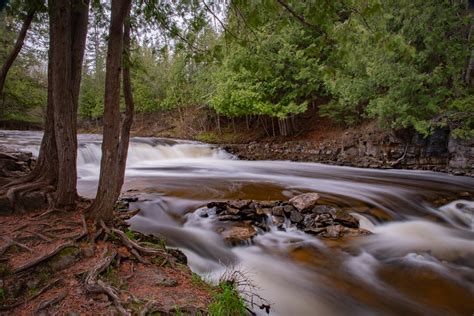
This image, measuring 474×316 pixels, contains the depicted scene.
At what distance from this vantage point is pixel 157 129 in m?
28.8

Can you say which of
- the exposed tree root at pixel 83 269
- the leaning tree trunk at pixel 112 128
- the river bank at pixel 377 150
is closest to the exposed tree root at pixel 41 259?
the exposed tree root at pixel 83 269

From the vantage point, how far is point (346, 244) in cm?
528

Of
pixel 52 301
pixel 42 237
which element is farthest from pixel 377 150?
pixel 52 301

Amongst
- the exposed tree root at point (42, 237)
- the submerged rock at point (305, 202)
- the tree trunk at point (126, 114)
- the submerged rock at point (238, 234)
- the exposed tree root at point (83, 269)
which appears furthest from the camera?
the submerged rock at point (305, 202)

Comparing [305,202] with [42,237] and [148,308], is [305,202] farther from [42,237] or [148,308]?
[42,237]

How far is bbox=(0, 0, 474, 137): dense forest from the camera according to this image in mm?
2887

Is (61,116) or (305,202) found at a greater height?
(61,116)

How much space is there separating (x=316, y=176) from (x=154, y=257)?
7.89 metres

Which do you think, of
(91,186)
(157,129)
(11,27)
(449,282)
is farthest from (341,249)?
(157,129)

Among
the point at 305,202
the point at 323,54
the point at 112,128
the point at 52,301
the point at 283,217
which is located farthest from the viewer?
the point at 323,54

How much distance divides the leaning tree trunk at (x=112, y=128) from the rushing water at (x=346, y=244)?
1537 millimetres

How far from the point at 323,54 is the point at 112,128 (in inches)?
481

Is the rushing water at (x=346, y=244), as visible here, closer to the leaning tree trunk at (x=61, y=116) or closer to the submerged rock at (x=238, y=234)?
the submerged rock at (x=238, y=234)

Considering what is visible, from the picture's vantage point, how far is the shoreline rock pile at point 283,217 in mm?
5605
